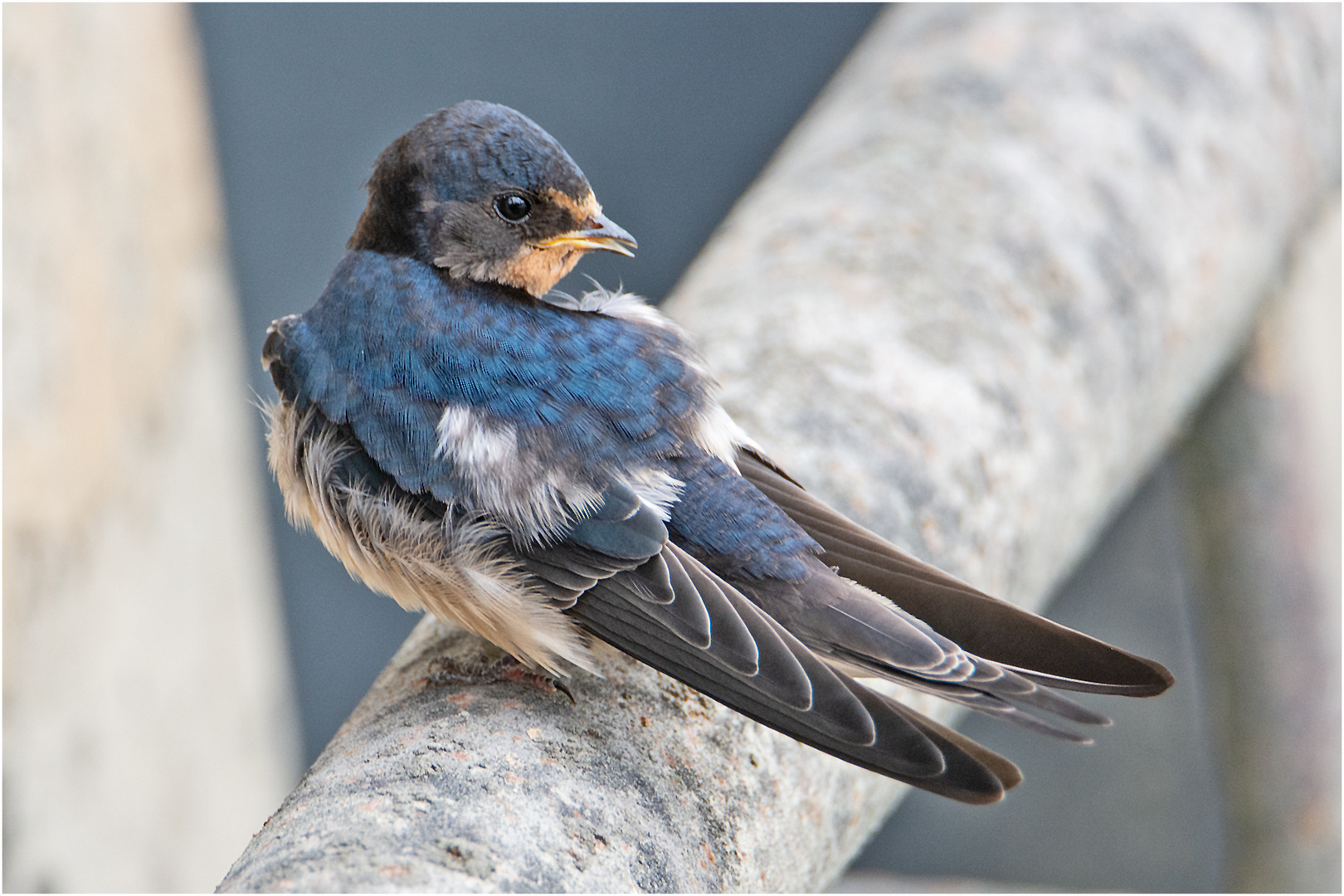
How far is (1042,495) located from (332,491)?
0.96 meters

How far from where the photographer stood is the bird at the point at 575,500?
95 centimetres

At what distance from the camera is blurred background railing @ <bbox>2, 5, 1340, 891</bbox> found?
2104mm

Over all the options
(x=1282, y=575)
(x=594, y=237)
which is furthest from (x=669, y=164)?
(x=594, y=237)

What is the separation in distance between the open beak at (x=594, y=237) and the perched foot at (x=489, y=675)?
42 cm

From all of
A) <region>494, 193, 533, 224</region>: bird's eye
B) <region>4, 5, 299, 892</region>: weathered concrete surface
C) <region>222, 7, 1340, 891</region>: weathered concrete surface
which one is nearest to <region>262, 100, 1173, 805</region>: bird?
<region>494, 193, 533, 224</region>: bird's eye

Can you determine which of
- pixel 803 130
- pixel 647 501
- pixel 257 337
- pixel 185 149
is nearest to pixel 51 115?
pixel 185 149

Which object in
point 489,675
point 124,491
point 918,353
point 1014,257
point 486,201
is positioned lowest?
point 124,491

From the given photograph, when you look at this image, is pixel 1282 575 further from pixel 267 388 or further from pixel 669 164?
pixel 267 388

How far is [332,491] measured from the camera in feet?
3.71

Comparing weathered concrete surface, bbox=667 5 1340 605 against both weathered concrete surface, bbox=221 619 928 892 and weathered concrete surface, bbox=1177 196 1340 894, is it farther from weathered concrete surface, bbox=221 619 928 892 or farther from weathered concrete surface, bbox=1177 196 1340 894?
weathered concrete surface, bbox=221 619 928 892

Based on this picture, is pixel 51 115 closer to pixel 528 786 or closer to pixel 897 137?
pixel 897 137

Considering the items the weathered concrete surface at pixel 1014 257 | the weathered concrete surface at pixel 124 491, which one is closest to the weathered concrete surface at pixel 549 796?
the weathered concrete surface at pixel 1014 257

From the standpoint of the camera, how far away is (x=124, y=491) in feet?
8.23

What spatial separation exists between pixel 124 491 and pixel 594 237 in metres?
1.78
